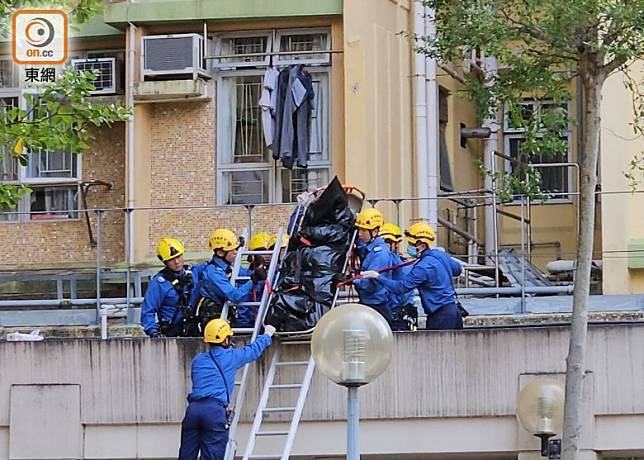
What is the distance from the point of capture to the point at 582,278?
1241 cm

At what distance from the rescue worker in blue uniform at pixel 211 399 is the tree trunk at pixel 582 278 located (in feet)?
9.66

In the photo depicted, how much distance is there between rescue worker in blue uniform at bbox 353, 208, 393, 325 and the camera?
14.7 metres

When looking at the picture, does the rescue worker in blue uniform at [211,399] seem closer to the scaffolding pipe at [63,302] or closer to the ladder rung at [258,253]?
the ladder rung at [258,253]

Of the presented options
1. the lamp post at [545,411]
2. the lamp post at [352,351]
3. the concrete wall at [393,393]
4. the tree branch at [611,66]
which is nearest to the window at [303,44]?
the concrete wall at [393,393]

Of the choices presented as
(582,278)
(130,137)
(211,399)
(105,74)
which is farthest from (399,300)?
(105,74)

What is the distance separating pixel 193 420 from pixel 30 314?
505cm

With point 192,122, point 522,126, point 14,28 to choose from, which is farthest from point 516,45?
point 192,122

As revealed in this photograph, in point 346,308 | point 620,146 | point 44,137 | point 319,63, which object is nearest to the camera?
point 346,308

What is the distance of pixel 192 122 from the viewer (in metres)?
19.5

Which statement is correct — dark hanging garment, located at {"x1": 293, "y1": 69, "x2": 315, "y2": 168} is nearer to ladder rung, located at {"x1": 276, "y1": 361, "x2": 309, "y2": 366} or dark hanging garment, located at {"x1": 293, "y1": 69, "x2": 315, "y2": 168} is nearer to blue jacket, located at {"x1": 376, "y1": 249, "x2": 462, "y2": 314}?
blue jacket, located at {"x1": 376, "y1": 249, "x2": 462, "y2": 314}

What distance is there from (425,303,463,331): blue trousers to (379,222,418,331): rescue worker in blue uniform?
32 centimetres

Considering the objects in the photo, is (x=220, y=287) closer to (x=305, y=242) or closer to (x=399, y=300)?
(x=305, y=242)

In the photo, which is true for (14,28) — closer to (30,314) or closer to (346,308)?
(30,314)

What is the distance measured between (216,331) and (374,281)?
1.69m
